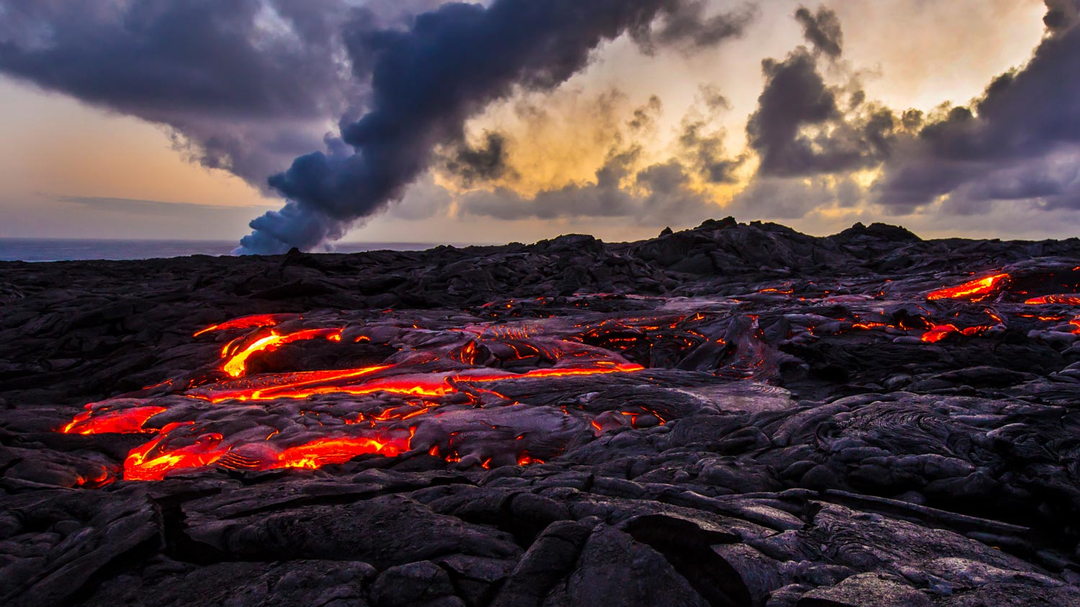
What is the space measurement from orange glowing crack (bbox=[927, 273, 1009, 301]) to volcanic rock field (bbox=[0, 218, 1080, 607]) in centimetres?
68

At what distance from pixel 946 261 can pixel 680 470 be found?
29.2 meters

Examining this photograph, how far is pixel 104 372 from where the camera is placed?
36.7 ft

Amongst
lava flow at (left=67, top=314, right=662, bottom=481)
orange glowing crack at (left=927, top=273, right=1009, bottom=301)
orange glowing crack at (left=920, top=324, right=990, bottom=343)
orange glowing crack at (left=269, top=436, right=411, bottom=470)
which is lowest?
orange glowing crack at (left=269, top=436, right=411, bottom=470)

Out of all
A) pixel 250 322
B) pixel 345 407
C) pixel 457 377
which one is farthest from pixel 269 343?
pixel 457 377

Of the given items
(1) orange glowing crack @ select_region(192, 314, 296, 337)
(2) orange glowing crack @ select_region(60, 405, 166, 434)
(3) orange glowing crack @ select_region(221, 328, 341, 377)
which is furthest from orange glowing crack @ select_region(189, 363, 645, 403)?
(1) orange glowing crack @ select_region(192, 314, 296, 337)

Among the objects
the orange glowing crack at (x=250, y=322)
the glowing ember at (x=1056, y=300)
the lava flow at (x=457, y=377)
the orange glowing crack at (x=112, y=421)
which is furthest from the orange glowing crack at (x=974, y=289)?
the orange glowing crack at (x=112, y=421)

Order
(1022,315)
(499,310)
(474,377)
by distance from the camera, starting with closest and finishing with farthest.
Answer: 1. (474,377)
2. (1022,315)
3. (499,310)

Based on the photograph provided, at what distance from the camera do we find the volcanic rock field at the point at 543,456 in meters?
3.06

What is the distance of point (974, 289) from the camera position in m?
17.8

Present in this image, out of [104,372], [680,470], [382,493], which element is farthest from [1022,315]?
[104,372]

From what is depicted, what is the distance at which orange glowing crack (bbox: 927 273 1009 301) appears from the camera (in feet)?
55.8

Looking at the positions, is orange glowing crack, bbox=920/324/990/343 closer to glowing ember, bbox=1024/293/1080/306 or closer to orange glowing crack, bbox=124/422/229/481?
glowing ember, bbox=1024/293/1080/306

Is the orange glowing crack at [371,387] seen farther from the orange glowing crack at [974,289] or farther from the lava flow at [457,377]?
the orange glowing crack at [974,289]

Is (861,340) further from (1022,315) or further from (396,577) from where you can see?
(396,577)
